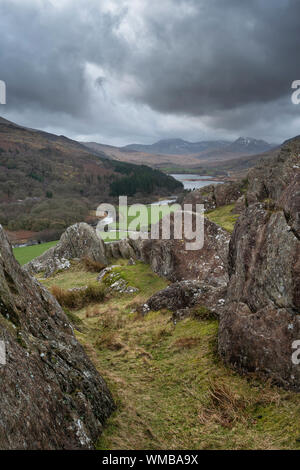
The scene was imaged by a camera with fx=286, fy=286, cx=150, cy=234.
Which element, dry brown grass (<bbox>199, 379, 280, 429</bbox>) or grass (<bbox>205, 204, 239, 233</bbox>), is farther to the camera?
grass (<bbox>205, 204, 239, 233</bbox>)

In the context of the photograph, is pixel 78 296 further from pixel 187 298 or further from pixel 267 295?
pixel 267 295

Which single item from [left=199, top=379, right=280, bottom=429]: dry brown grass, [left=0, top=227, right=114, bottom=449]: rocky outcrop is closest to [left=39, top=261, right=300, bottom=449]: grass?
[left=199, top=379, right=280, bottom=429]: dry brown grass

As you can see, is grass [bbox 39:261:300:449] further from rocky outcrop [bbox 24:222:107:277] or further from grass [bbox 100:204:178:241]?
grass [bbox 100:204:178:241]

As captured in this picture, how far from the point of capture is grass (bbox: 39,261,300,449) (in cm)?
547

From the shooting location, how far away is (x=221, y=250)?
1692cm

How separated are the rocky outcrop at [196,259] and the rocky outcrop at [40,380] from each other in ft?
33.2

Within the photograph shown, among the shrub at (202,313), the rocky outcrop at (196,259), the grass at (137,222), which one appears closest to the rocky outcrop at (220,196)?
the grass at (137,222)

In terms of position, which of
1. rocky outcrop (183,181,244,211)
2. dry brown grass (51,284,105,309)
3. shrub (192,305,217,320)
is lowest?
dry brown grass (51,284,105,309)

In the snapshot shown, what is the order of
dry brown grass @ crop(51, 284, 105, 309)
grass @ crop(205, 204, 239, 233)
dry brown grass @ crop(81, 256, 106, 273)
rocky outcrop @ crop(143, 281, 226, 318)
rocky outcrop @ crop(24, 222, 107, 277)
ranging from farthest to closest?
rocky outcrop @ crop(24, 222, 107, 277)
grass @ crop(205, 204, 239, 233)
dry brown grass @ crop(81, 256, 106, 273)
dry brown grass @ crop(51, 284, 105, 309)
rocky outcrop @ crop(143, 281, 226, 318)

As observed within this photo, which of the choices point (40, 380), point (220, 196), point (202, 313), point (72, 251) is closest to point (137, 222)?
point (220, 196)

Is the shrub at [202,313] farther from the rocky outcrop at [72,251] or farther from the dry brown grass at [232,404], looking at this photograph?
the rocky outcrop at [72,251]

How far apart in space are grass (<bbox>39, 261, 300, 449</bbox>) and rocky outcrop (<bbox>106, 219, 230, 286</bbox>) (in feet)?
16.5

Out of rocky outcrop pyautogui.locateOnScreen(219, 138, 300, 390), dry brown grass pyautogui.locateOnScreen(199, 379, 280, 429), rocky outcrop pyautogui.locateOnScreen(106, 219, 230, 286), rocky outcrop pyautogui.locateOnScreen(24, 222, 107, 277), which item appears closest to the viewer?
dry brown grass pyautogui.locateOnScreen(199, 379, 280, 429)

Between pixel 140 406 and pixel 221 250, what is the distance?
11.5 meters
